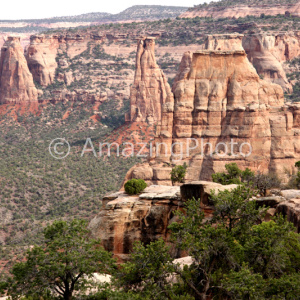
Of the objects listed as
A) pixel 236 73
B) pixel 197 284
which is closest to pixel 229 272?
pixel 197 284

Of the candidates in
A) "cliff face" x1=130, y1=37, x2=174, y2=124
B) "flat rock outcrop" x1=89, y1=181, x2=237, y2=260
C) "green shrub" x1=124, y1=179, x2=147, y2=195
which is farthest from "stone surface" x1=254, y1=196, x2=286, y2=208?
"cliff face" x1=130, y1=37, x2=174, y2=124

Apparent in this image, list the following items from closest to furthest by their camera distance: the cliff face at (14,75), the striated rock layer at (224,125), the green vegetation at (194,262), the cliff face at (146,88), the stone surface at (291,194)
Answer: the green vegetation at (194,262), the stone surface at (291,194), the striated rock layer at (224,125), the cliff face at (146,88), the cliff face at (14,75)

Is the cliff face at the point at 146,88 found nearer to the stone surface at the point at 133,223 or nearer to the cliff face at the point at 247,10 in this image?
the cliff face at the point at 247,10

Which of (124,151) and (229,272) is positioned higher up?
A: (229,272)

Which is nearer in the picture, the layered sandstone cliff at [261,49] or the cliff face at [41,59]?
the layered sandstone cliff at [261,49]

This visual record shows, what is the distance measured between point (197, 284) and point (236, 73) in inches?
1575

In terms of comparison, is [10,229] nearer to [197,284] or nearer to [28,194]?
[28,194]

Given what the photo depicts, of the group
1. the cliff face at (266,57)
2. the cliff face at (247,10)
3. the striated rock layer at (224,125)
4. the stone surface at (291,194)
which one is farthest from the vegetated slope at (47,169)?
the cliff face at (247,10)

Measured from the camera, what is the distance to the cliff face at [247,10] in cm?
16812

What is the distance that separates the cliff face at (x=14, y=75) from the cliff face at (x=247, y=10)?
2562 inches

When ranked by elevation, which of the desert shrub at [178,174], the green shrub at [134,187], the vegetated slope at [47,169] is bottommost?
the vegetated slope at [47,169]

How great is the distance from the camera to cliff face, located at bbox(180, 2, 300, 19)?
552 ft

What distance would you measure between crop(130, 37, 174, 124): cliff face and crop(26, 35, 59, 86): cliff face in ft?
126

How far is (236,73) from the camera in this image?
71.0m
